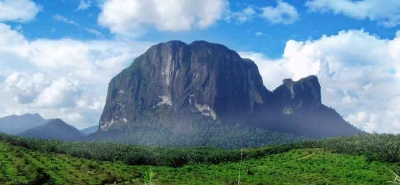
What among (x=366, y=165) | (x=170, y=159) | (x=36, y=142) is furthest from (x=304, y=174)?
(x=36, y=142)

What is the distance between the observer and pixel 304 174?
77.9 m

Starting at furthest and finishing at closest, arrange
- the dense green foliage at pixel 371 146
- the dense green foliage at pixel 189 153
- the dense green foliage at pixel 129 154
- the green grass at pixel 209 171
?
1. the dense green foliage at pixel 129 154
2. the dense green foliage at pixel 189 153
3. the dense green foliage at pixel 371 146
4. the green grass at pixel 209 171

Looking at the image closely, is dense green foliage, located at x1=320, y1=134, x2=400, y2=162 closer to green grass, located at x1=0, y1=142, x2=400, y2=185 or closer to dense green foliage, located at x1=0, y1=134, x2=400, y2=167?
dense green foliage, located at x1=0, y1=134, x2=400, y2=167

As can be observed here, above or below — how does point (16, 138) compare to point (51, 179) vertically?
above

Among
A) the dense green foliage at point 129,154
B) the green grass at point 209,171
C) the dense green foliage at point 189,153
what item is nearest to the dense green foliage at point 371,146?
the dense green foliage at point 189,153

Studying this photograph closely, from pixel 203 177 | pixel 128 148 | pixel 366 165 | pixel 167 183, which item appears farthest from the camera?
pixel 128 148

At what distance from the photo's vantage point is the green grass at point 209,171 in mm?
60938

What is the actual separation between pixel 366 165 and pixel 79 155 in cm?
6079

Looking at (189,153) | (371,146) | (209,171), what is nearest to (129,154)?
(189,153)

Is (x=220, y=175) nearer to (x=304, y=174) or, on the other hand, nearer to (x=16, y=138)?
(x=304, y=174)

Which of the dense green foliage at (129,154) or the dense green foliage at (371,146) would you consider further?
the dense green foliage at (129,154)

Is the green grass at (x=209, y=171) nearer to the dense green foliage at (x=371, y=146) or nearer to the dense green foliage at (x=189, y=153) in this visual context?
the dense green foliage at (x=371, y=146)

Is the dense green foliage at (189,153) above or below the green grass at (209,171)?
above

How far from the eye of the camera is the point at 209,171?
8662cm
